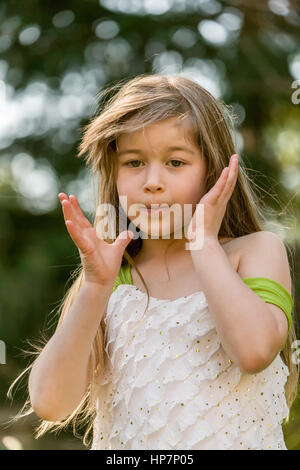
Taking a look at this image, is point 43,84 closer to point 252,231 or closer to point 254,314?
point 252,231

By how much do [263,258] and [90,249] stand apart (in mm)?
265

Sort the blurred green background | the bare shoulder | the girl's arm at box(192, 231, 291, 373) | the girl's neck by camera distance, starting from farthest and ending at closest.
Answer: the blurred green background → the girl's neck → the bare shoulder → the girl's arm at box(192, 231, 291, 373)

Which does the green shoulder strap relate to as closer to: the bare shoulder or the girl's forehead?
the bare shoulder

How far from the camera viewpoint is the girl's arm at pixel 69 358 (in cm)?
86

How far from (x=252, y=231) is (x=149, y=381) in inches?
12.7

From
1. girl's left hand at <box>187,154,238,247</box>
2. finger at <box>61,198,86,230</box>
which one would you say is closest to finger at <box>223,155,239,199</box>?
girl's left hand at <box>187,154,238,247</box>

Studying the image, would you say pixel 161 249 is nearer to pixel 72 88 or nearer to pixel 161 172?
pixel 161 172

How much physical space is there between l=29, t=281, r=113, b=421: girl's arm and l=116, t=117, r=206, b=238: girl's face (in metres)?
0.16

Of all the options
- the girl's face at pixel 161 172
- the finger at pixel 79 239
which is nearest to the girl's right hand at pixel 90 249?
the finger at pixel 79 239

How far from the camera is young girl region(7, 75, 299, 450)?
850mm

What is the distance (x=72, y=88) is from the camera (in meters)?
2.29

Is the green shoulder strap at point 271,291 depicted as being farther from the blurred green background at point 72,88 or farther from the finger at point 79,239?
the blurred green background at point 72,88

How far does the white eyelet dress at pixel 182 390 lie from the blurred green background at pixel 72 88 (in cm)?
128
